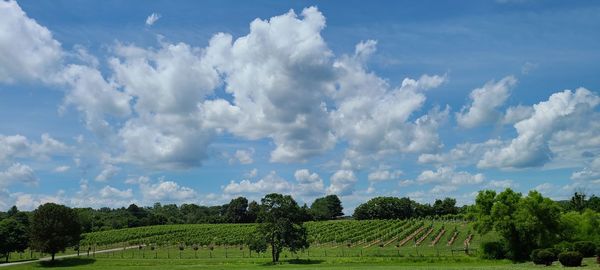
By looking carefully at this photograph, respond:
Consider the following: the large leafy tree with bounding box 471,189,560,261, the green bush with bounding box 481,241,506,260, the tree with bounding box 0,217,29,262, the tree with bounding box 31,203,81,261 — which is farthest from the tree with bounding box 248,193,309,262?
the tree with bounding box 0,217,29,262

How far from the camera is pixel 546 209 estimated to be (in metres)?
72.2

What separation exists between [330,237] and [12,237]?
61.6m

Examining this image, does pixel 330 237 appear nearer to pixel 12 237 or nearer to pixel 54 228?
pixel 54 228

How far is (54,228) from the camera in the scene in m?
90.7

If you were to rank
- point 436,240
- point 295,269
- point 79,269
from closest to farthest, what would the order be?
point 295,269
point 79,269
point 436,240

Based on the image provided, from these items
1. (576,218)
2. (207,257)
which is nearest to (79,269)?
(207,257)

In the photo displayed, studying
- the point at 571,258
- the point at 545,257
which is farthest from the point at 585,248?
the point at 571,258

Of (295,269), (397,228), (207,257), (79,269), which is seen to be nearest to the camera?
(295,269)

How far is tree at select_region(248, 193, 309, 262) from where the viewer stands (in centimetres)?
7975

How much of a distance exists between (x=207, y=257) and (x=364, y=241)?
3802 centimetres

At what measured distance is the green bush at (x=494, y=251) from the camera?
73.4 m

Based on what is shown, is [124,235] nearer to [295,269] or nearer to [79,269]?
[79,269]

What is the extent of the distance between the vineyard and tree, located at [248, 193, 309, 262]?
26.0ft

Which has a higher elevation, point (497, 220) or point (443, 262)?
point (497, 220)
